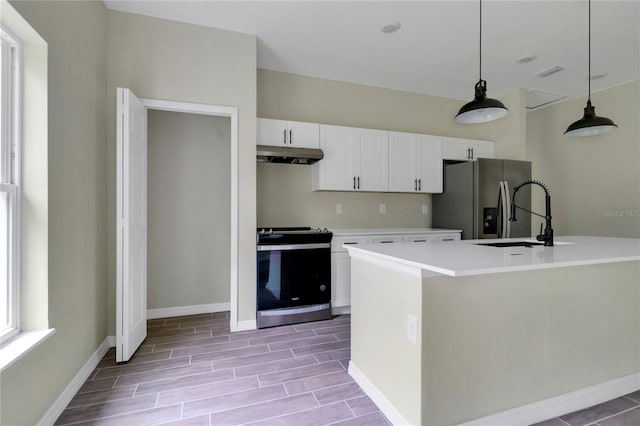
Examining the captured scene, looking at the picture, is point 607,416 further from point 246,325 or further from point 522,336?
point 246,325

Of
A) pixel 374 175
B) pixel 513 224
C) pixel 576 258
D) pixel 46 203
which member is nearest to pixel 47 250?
pixel 46 203

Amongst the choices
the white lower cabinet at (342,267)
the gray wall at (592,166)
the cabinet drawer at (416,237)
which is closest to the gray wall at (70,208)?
the white lower cabinet at (342,267)

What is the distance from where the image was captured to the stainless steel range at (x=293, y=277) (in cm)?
304

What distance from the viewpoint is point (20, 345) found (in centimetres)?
143

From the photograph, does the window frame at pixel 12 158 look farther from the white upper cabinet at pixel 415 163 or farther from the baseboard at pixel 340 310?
the white upper cabinet at pixel 415 163

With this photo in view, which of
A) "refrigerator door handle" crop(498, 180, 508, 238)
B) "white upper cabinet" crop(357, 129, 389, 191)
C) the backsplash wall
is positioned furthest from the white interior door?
"refrigerator door handle" crop(498, 180, 508, 238)

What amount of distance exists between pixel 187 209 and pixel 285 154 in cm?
136

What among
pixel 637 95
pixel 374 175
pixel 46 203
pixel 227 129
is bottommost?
pixel 46 203

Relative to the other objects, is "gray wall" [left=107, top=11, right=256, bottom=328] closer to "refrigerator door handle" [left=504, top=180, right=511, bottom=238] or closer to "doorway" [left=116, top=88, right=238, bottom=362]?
"doorway" [left=116, top=88, right=238, bottom=362]

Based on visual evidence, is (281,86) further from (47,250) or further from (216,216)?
(47,250)

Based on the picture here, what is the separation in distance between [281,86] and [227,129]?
88cm

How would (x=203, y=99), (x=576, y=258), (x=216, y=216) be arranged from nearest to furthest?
(x=576, y=258) < (x=203, y=99) < (x=216, y=216)

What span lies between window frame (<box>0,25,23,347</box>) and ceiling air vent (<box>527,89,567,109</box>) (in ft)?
18.0

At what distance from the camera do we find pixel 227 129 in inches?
143
